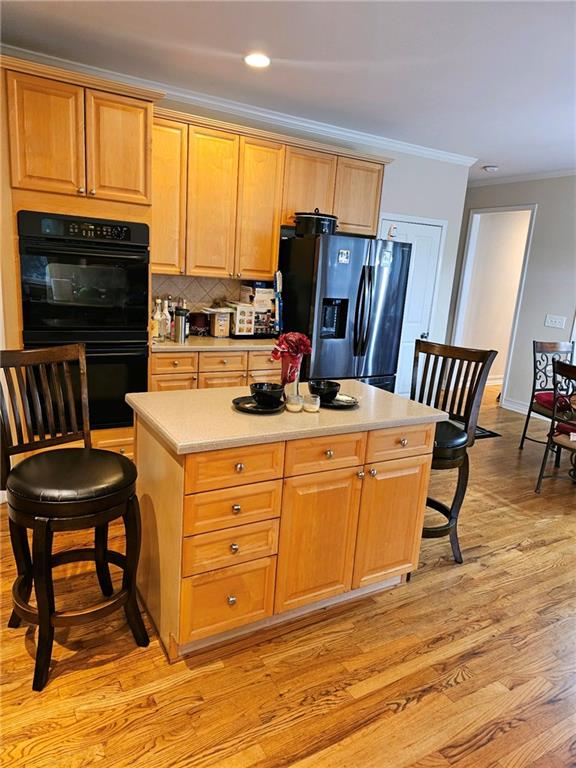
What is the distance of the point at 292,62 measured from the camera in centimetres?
299

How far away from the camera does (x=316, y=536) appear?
2.08 m

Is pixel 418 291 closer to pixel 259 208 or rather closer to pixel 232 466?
pixel 259 208

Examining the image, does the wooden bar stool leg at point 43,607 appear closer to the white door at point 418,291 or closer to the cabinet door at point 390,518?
the cabinet door at point 390,518

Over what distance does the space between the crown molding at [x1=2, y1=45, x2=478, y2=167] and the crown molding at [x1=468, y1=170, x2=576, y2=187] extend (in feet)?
3.27

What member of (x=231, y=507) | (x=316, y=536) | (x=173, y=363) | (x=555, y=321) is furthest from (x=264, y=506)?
(x=555, y=321)

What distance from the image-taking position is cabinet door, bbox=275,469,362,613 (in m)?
2.00

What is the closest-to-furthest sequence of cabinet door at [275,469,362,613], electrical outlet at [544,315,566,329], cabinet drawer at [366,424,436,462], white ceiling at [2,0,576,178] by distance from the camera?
cabinet door at [275,469,362,613]
cabinet drawer at [366,424,436,462]
white ceiling at [2,0,576,178]
electrical outlet at [544,315,566,329]

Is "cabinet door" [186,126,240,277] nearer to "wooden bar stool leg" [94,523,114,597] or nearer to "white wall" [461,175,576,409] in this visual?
"wooden bar stool leg" [94,523,114,597]

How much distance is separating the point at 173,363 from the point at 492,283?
17.6 feet

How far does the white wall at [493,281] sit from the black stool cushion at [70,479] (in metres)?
5.67

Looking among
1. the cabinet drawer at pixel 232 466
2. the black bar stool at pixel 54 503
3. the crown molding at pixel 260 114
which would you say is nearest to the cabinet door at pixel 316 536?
the cabinet drawer at pixel 232 466

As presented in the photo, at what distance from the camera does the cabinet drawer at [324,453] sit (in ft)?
6.37

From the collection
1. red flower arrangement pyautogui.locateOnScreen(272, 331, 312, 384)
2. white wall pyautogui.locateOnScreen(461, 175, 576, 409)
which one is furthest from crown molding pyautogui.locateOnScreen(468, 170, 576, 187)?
red flower arrangement pyautogui.locateOnScreen(272, 331, 312, 384)

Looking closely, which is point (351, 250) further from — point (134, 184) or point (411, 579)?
point (411, 579)
